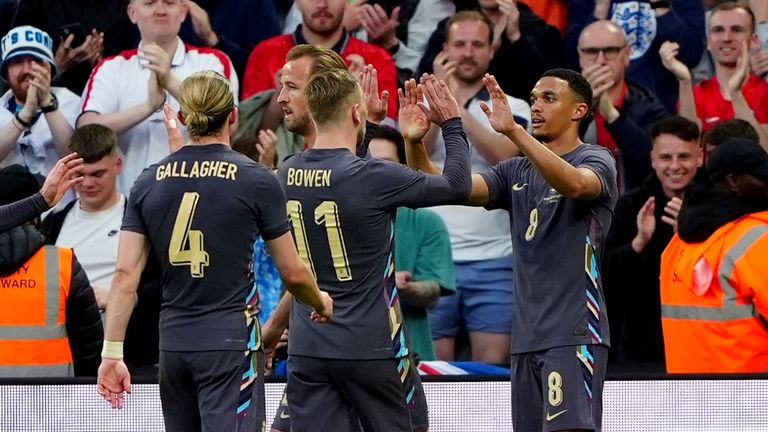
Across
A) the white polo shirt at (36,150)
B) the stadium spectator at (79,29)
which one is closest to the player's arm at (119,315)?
the white polo shirt at (36,150)

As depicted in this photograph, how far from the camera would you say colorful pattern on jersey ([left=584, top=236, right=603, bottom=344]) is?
6348 mm

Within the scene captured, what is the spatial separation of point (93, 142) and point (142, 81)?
116cm

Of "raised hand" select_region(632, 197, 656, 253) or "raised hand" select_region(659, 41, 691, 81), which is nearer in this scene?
"raised hand" select_region(632, 197, 656, 253)

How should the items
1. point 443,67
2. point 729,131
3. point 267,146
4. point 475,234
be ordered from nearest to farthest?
point 729,131 → point 267,146 → point 475,234 → point 443,67

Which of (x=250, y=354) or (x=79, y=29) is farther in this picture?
(x=79, y=29)

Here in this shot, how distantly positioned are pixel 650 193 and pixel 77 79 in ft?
14.5

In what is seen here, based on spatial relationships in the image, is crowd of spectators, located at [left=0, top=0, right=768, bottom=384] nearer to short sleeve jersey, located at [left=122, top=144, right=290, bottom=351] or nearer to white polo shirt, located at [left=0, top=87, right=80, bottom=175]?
white polo shirt, located at [left=0, top=87, right=80, bottom=175]

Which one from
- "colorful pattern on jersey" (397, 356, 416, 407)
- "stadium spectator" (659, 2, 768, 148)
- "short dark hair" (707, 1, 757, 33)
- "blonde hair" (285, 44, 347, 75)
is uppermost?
"short dark hair" (707, 1, 757, 33)

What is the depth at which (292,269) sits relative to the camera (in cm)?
573

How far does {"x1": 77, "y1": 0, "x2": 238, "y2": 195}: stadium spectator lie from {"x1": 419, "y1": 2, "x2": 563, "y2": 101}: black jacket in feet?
5.44

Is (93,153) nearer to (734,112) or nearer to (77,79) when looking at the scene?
(77,79)

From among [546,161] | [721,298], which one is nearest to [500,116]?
[546,161]

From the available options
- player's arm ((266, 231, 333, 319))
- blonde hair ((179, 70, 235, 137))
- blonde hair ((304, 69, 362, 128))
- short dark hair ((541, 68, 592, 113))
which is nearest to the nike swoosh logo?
player's arm ((266, 231, 333, 319))

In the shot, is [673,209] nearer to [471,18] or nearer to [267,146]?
[471,18]
